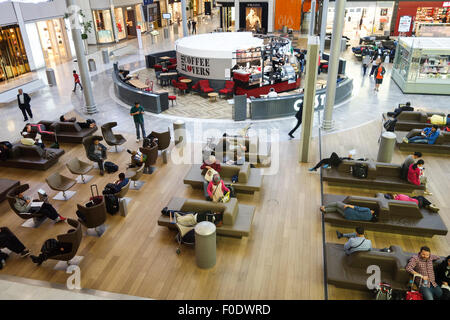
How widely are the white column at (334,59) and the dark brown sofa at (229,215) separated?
20.0 feet

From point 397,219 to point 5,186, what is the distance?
Answer: 933 centimetres

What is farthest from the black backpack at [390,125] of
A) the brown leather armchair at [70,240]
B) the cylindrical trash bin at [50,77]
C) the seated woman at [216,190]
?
the cylindrical trash bin at [50,77]

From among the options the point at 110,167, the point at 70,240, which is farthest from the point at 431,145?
the point at 70,240

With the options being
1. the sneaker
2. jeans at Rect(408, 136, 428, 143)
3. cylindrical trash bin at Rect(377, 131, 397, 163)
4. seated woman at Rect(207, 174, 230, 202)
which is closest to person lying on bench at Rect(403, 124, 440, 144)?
jeans at Rect(408, 136, 428, 143)

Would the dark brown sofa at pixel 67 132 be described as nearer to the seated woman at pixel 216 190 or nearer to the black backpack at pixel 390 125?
the seated woman at pixel 216 190

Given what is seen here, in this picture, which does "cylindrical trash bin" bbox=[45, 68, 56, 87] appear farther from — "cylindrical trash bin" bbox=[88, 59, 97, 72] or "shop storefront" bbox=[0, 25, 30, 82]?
"shop storefront" bbox=[0, 25, 30, 82]

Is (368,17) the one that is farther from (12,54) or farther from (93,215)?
(93,215)

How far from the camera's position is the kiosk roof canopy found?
17.1 m

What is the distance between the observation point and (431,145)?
1071 centimetres

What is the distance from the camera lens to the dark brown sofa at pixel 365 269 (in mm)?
5848

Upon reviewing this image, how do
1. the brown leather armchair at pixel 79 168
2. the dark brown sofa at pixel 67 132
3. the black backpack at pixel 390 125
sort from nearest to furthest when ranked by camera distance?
the brown leather armchair at pixel 79 168 → the black backpack at pixel 390 125 → the dark brown sofa at pixel 67 132

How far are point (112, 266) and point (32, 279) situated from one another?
1400mm

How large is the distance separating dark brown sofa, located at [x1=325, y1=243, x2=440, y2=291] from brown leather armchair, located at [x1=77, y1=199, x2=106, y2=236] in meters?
4.55

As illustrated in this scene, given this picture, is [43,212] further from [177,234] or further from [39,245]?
[177,234]
